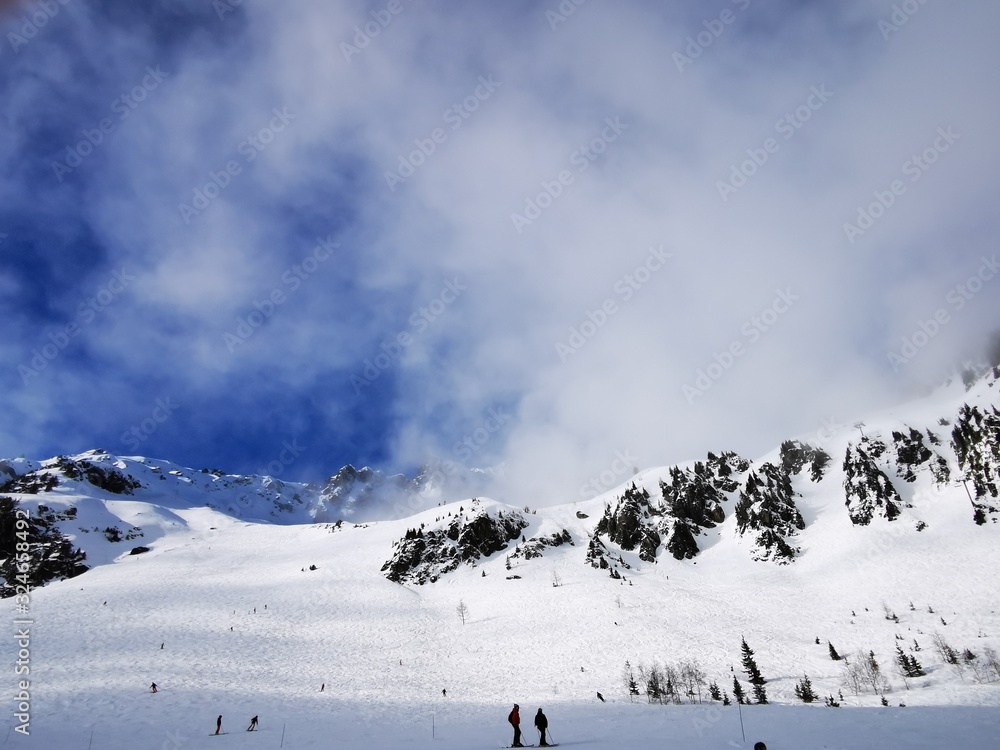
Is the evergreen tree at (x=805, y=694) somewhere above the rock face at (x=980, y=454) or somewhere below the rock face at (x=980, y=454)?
below

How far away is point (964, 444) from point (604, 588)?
6558 centimetres

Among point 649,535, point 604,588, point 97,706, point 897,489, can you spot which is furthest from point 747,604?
point 97,706

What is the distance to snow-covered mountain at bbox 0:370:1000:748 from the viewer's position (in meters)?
33.7

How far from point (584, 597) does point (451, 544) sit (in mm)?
41384

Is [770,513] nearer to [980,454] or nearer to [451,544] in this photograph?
[980,454]

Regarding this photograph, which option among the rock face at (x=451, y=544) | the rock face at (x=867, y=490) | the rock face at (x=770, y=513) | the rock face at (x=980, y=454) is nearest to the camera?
the rock face at (x=980, y=454)

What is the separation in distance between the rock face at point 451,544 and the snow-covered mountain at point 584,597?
481 mm

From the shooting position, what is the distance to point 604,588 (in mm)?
68625

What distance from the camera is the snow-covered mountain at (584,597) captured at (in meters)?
33.7

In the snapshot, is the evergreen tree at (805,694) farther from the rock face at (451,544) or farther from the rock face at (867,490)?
the rock face at (451,544)

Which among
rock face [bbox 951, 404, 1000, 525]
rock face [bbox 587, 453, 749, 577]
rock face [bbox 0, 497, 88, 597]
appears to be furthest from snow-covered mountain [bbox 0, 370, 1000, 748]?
rock face [bbox 0, 497, 88, 597]

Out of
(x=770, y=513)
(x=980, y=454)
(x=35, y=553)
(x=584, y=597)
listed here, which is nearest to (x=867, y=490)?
(x=770, y=513)

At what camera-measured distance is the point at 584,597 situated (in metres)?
64.9

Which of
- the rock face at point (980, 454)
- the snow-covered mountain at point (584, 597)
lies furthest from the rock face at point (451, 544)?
the rock face at point (980, 454)
